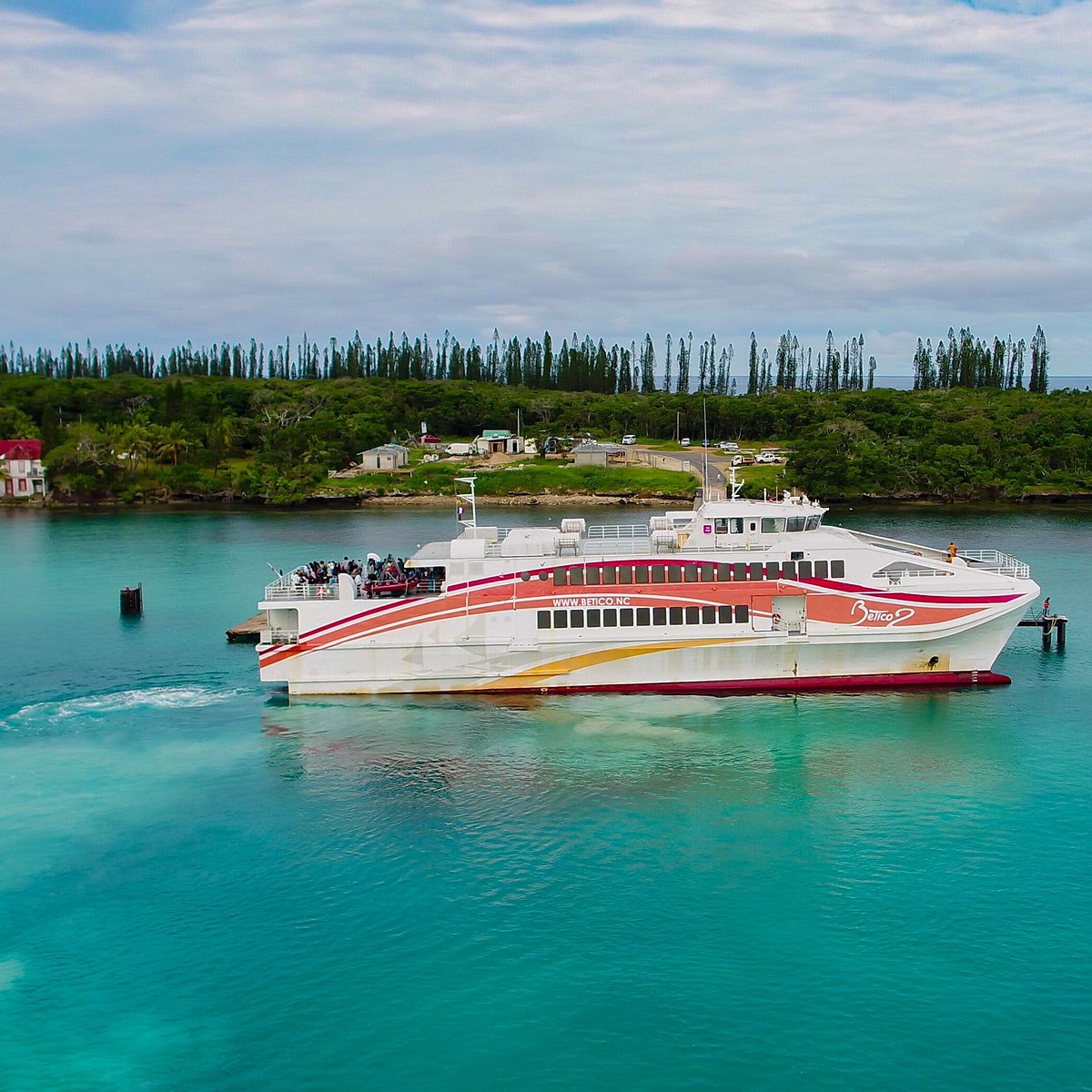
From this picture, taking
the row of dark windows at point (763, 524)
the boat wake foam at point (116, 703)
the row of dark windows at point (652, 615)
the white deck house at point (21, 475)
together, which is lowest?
the boat wake foam at point (116, 703)

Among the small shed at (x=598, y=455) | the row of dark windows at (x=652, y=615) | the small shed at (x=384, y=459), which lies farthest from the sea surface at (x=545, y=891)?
the small shed at (x=384, y=459)

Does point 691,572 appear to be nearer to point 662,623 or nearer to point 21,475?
point 662,623

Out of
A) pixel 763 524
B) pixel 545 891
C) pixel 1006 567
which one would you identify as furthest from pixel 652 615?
pixel 545 891

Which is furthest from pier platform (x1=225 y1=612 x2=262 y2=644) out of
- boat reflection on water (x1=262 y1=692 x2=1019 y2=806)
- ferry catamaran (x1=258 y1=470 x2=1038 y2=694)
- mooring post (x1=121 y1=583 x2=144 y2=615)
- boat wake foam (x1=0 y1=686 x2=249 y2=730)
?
boat reflection on water (x1=262 y1=692 x2=1019 y2=806)

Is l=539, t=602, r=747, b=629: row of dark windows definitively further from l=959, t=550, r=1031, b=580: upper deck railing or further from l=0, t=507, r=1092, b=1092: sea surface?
l=959, t=550, r=1031, b=580: upper deck railing

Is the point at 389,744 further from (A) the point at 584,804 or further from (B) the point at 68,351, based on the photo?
(B) the point at 68,351

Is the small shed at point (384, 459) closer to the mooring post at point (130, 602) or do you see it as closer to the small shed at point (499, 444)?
the small shed at point (499, 444)
